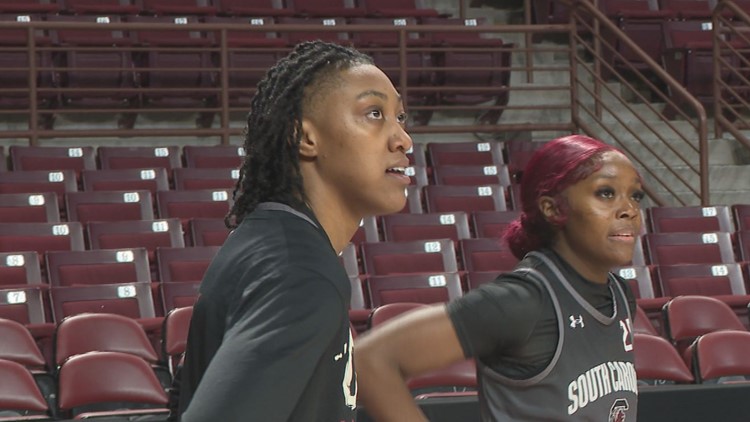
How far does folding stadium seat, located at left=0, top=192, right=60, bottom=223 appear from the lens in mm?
7188

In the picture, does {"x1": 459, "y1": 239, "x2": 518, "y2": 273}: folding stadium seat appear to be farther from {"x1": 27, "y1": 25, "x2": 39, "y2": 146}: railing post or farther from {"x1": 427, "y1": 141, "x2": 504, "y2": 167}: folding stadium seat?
{"x1": 27, "y1": 25, "x2": 39, "y2": 146}: railing post

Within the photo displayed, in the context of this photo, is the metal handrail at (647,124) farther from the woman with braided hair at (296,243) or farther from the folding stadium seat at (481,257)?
the woman with braided hair at (296,243)

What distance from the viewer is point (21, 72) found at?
9.27m

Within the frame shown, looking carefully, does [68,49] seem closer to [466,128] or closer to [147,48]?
[147,48]

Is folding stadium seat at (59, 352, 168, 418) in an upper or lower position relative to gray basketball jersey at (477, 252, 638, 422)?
lower

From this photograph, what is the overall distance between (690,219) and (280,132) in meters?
7.06

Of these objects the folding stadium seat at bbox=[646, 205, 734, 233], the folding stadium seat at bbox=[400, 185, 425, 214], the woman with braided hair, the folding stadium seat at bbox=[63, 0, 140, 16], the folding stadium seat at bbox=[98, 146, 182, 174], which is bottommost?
the folding stadium seat at bbox=[646, 205, 734, 233]

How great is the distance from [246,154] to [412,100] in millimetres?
8822

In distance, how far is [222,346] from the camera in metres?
1.21

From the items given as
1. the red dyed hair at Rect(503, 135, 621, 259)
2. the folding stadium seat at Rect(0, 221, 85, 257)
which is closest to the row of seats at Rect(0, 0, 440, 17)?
the folding stadium seat at Rect(0, 221, 85, 257)

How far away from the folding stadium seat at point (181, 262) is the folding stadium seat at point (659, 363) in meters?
2.43

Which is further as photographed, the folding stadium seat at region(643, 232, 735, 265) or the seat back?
the folding stadium seat at region(643, 232, 735, 265)

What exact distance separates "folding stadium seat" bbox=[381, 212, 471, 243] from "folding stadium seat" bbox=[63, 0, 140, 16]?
3767 millimetres

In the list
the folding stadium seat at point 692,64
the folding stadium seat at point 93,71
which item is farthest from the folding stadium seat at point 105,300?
the folding stadium seat at point 692,64
